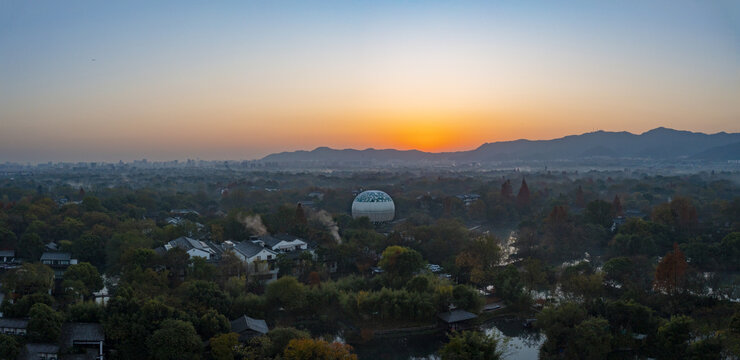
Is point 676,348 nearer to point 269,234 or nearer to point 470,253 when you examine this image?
point 470,253

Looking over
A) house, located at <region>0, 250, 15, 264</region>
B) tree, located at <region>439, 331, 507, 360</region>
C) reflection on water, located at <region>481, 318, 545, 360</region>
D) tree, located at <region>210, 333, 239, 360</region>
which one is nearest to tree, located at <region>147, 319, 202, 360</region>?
tree, located at <region>210, 333, 239, 360</region>

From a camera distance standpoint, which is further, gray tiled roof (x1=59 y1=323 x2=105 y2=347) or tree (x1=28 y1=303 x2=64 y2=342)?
gray tiled roof (x1=59 y1=323 x2=105 y2=347)

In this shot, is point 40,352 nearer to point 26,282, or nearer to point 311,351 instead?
point 26,282

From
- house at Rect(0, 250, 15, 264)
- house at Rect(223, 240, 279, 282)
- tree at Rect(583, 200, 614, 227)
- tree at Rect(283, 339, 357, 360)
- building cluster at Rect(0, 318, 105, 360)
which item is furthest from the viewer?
tree at Rect(583, 200, 614, 227)

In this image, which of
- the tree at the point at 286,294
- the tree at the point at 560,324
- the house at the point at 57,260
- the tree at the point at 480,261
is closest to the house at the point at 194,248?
the house at the point at 57,260

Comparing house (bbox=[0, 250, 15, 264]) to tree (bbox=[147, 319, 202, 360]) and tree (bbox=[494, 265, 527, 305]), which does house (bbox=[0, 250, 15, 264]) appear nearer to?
tree (bbox=[147, 319, 202, 360])

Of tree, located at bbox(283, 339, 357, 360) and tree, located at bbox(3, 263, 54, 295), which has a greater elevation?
tree, located at bbox(3, 263, 54, 295)
